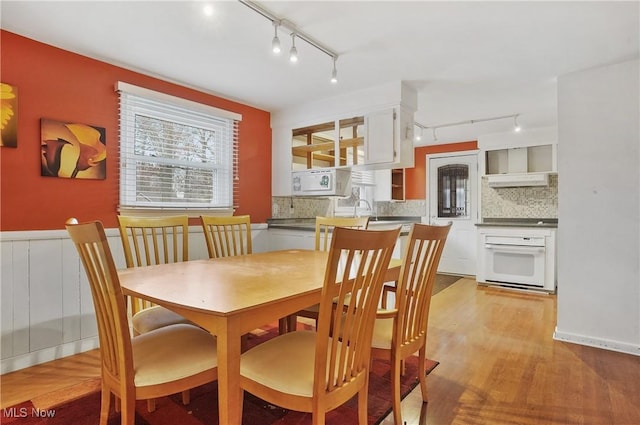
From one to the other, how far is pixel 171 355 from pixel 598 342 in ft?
10.2

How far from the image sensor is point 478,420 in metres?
1.74

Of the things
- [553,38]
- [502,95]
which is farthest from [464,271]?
[553,38]

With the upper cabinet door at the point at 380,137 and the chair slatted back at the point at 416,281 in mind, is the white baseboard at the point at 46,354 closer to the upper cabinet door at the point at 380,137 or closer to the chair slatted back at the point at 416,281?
the chair slatted back at the point at 416,281

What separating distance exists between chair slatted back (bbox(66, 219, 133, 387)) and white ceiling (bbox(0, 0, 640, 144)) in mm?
1444

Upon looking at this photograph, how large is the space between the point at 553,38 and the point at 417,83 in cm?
106

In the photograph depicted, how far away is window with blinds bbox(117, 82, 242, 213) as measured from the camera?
285 cm

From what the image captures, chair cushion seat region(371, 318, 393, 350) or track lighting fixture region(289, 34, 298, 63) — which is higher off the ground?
track lighting fixture region(289, 34, 298, 63)

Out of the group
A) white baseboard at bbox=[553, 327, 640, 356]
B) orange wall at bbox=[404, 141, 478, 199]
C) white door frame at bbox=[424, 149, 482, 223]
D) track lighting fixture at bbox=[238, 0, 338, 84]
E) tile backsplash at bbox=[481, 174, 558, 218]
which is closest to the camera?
track lighting fixture at bbox=[238, 0, 338, 84]

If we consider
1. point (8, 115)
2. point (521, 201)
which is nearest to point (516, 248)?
point (521, 201)

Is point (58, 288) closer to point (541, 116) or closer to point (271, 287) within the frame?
point (271, 287)

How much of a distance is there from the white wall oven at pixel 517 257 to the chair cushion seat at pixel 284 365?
3.92 meters

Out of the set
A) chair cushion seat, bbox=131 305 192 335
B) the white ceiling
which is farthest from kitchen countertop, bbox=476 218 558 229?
chair cushion seat, bbox=131 305 192 335

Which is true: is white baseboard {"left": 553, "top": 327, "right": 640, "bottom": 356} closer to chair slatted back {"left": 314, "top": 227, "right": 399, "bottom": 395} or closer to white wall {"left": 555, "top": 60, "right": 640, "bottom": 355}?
white wall {"left": 555, "top": 60, "right": 640, "bottom": 355}

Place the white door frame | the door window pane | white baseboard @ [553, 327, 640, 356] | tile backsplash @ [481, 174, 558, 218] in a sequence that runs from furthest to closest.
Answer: the door window pane → the white door frame → tile backsplash @ [481, 174, 558, 218] → white baseboard @ [553, 327, 640, 356]
